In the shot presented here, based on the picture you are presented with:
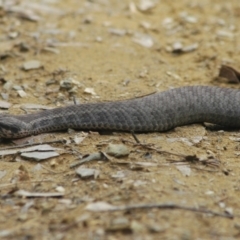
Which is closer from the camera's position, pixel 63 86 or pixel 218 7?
pixel 63 86

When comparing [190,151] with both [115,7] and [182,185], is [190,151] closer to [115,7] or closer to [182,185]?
[182,185]

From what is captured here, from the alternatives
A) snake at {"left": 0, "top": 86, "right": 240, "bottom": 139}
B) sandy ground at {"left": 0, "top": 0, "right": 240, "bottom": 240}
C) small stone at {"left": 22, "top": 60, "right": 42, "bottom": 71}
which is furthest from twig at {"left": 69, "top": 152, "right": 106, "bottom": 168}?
small stone at {"left": 22, "top": 60, "right": 42, "bottom": 71}

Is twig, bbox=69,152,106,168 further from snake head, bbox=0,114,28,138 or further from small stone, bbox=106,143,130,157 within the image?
snake head, bbox=0,114,28,138

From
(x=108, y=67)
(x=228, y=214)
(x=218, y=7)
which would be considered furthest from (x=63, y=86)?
(x=218, y=7)

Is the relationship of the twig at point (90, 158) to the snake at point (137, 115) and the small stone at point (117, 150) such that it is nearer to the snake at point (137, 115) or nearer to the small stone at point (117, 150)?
the small stone at point (117, 150)

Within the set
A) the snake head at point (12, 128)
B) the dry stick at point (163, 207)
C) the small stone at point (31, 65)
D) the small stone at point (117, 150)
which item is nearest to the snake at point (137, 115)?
the snake head at point (12, 128)

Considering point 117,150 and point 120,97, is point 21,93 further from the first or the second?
point 117,150

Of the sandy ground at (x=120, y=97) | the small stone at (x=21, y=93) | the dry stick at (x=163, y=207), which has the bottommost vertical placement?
the small stone at (x=21, y=93)

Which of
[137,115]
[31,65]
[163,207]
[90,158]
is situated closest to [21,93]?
[31,65]
